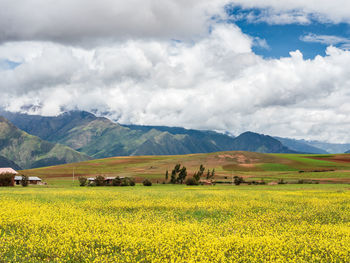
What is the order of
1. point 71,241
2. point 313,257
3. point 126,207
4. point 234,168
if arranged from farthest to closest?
1. point 234,168
2. point 126,207
3. point 71,241
4. point 313,257

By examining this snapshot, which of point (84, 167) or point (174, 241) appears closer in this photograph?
point (174, 241)

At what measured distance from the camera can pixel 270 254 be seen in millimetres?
15578

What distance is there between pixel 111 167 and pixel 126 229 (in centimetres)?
17568

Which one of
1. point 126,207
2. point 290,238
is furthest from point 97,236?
point 126,207

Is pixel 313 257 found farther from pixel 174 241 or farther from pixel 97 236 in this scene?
pixel 97 236

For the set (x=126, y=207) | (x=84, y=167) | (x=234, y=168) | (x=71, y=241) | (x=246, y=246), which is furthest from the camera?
(x=84, y=167)

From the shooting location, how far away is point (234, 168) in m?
166

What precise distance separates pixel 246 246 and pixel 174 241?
12.6 feet

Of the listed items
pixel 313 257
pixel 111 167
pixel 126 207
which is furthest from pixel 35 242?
pixel 111 167

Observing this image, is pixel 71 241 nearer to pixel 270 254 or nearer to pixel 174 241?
pixel 174 241

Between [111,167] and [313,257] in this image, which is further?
[111,167]

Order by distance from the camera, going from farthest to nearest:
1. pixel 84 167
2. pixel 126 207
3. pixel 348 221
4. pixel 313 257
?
pixel 84 167 → pixel 126 207 → pixel 348 221 → pixel 313 257

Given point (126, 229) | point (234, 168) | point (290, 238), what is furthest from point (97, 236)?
point (234, 168)

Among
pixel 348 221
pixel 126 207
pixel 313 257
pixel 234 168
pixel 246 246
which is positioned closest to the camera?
pixel 313 257
